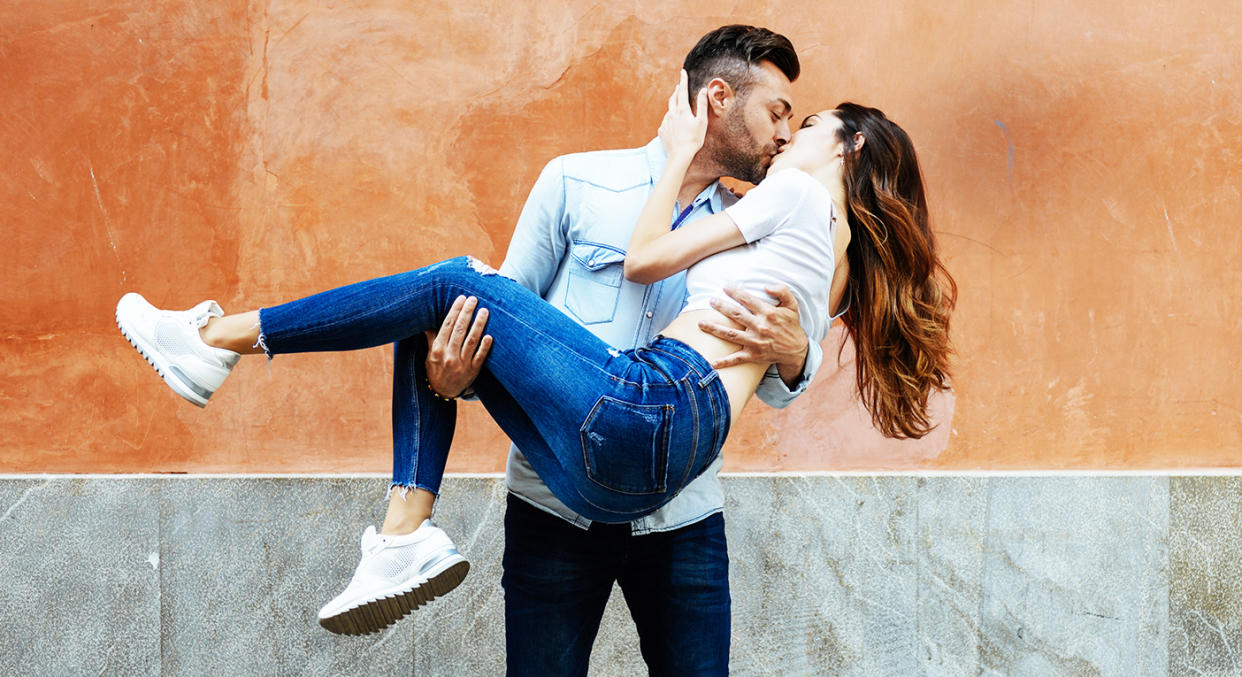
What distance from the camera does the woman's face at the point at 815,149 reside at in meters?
2.43

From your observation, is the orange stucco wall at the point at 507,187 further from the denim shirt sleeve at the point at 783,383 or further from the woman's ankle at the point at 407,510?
the woman's ankle at the point at 407,510

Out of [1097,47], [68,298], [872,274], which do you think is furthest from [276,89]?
[1097,47]

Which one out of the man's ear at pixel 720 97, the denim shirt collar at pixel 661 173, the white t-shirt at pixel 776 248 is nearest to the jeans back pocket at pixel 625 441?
the white t-shirt at pixel 776 248

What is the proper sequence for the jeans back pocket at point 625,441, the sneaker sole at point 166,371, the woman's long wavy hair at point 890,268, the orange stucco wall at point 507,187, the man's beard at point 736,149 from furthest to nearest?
the orange stucco wall at point 507,187, the man's beard at point 736,149, the woman's long wavy hair at point 890,268, the sneaker sole at point 166,371, the jeans back pocket at point 625,441

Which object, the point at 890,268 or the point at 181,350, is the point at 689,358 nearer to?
the point at 890,268

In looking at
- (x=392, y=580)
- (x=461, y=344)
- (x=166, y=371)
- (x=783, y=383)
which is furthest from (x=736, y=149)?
(x=166, y=371)

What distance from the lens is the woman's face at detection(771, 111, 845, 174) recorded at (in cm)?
243

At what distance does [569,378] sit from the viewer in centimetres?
193

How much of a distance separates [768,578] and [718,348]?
1.87 metres

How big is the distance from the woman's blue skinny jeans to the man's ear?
801mm

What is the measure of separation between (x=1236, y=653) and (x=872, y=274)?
285 cm

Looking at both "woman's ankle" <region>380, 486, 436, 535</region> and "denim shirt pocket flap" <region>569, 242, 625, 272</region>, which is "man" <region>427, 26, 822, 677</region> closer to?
"denim shirt pocket flap" <region>569, 242, 625, 272</region>

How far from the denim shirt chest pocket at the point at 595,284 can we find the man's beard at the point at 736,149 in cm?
45

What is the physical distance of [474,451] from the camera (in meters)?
3.66
